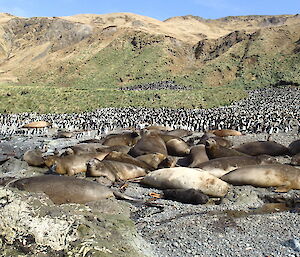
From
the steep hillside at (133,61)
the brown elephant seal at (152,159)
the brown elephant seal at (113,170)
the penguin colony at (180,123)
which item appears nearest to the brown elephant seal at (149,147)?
the brown elephant seal at (152,159)

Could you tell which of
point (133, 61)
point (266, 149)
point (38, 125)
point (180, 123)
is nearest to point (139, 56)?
point (133, 61)

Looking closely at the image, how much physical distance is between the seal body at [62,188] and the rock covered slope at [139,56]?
32984mm

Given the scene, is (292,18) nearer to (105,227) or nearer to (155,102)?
(155,102)

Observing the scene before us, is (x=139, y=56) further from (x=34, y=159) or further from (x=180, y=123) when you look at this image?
(x=34, y=159)

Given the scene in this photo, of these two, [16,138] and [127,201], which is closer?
[127,201]

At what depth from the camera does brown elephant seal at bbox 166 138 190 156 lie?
973cm

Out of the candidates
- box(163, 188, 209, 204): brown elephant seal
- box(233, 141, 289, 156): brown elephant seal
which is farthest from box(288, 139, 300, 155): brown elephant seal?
box(163, 188, 209, 204): brown elephant seal

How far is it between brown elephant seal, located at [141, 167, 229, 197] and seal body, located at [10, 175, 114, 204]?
1458 millimetres

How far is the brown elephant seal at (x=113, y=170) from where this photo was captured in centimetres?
746

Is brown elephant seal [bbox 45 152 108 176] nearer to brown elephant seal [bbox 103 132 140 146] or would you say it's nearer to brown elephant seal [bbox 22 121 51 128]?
brown elephant seal [bbox 103 132 140 146]

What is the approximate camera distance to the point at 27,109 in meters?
25.0

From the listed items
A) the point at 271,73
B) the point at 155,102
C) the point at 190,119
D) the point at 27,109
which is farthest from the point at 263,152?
the point at 271,73

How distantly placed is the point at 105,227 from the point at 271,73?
38869 millimetres

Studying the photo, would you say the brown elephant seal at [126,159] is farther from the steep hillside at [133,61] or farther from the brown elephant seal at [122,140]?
the steep hillside at [133,61]
